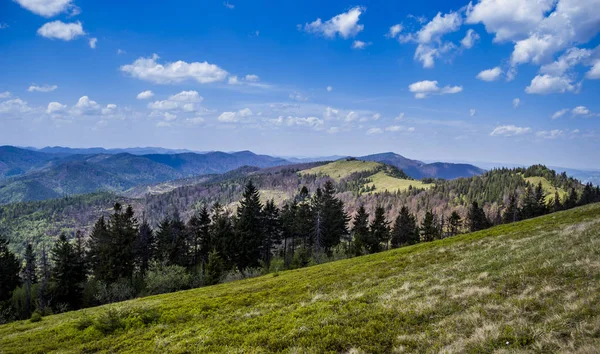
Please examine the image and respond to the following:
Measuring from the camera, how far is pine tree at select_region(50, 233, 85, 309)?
5749cm

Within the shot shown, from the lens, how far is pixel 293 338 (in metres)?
13.3

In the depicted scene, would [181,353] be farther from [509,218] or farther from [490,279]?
[509,218]

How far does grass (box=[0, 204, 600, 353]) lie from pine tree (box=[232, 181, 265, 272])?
140 feet

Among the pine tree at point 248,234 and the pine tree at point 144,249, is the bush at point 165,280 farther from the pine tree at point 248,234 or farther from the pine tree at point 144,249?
the pine tree at point 144,249

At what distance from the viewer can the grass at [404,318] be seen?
1021 cm

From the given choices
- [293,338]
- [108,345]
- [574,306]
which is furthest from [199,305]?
[574,306]

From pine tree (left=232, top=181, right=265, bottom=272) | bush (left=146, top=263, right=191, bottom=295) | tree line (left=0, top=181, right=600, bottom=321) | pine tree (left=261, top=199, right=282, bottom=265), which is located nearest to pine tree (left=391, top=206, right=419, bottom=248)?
tree line (left=0, top=181, right=600, bottom=321)

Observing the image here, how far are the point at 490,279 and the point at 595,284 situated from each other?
4.78 meters

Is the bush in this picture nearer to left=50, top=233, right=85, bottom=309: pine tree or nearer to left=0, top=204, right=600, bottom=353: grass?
left=50, top=233, right=85, bottom=309: pine tree

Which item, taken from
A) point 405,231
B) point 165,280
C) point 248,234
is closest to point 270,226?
point 248,234

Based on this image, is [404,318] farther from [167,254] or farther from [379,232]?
[379,232]

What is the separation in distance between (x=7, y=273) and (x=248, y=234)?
5733 cm

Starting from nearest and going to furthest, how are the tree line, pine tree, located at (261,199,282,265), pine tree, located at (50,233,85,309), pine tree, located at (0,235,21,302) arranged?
pine tree, located at (50,233,85,309) < the tree line < pine tree, located at (0,235,21,302) < pine tree, located at (261,199,282,265)

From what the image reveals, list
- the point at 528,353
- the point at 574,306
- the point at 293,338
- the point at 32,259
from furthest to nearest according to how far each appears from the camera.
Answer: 1. the point at 32,259
2. the point at 293,338
3. the point at 574,306
4. the point at 528,353
